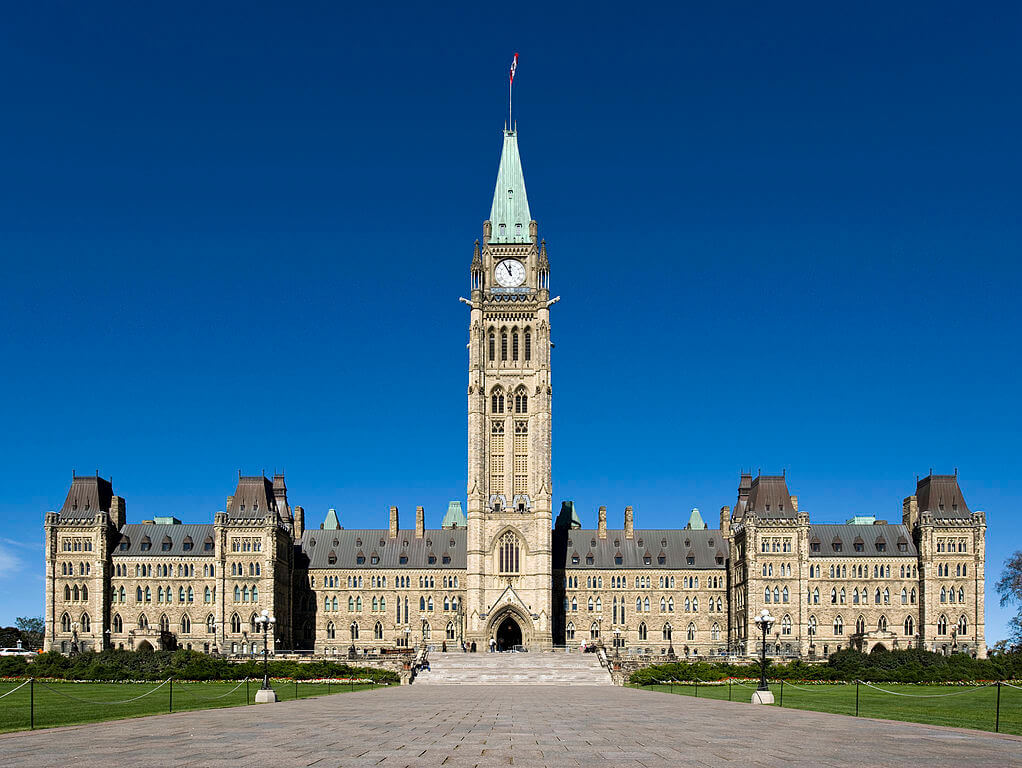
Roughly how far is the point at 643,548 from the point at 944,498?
1257 inches

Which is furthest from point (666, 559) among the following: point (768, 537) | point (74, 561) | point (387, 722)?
point (387, 722)

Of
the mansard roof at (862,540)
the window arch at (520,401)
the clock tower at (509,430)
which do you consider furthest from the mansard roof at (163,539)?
the mansard roof at (862,540)

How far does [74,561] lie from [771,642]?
229 feet

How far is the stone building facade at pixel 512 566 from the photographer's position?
108m

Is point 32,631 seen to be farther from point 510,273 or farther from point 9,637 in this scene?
point 510,273

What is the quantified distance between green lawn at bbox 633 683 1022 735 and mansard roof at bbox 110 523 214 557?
69347 mm

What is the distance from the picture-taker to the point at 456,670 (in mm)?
79062

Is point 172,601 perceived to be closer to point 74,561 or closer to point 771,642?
point 74,561

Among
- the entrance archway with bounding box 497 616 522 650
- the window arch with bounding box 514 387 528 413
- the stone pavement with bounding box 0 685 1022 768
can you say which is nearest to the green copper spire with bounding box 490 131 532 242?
the window arch with bounding box 514 387 528 413

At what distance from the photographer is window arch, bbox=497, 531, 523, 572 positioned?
11262 centimetres

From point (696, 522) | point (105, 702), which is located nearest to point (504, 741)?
point (105, 702)

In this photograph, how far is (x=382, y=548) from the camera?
123000 millimetres

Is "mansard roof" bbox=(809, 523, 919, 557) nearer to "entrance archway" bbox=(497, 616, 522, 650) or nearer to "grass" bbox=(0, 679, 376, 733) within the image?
"entrance archway" bbox=(497, 616, 522, 650)

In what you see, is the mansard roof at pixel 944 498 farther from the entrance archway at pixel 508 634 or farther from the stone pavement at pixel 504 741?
the stone pavement at pixel 504 741
